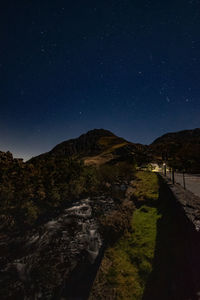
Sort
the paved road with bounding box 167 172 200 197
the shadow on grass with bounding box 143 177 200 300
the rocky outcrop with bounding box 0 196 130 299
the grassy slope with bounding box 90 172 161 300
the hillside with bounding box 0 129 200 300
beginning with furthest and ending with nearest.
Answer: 1. the paved road with bounding box 167 172 200 197
2. the rocky outcrop with bounding box 0 196 130 299
3. the hillside with bounding box 0 129 200 300
4. the grassy slope with bounding box 90 172 161 300
5. the shadow on grass with bounding box 143 177 200 300

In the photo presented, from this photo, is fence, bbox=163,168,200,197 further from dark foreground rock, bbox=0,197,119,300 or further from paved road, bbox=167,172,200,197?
dark foreground rock, bbox=0,197,119,300

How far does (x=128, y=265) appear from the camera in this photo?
9.01 metres

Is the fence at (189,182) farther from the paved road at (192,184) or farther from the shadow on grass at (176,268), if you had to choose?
the shadow on grass at (176,268)

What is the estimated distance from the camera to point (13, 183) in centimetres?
1451

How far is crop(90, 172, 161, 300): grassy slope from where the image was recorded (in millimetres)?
7566

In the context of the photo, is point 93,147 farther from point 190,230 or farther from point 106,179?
point 190,230

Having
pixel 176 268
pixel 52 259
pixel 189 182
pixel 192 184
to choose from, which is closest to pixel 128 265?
pixel 176 268

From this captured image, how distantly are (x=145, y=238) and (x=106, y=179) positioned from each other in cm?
1906

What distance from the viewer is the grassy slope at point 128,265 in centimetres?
757

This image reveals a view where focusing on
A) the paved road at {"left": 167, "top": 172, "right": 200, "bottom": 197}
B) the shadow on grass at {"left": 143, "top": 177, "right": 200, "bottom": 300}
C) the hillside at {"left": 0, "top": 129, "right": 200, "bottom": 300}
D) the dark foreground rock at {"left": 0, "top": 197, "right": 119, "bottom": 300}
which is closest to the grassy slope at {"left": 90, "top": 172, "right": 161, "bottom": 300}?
the hillside at {"left": 0, "top": 129, "right": 200, "bottom": 300}

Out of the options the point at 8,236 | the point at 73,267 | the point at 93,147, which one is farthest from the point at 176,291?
the point at 93,147

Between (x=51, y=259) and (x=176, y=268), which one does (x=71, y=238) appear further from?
(x=176, y=268)

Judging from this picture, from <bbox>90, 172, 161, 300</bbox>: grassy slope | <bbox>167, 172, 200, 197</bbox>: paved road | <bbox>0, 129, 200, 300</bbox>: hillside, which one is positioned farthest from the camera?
<bbox>167, 172, 200, 197</bbox>: paved road

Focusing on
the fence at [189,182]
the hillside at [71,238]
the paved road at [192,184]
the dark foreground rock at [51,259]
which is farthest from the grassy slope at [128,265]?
the fence at [189,182]
